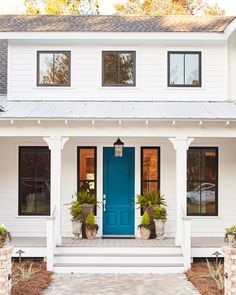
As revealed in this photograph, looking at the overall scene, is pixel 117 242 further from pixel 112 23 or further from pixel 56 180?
pixel 112 23

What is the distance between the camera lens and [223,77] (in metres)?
14.3

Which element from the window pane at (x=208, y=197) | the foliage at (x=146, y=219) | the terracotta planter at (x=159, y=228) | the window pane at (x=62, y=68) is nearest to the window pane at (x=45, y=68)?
the window pane at (x=62, y=68)

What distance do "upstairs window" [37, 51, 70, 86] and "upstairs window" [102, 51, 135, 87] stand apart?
1008 millimetres

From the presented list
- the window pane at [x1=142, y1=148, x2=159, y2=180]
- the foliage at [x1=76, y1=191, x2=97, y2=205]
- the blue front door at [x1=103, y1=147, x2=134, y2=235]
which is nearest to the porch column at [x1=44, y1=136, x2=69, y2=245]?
the foliage at [x1=76, y1=191, x2=97, y2=205]

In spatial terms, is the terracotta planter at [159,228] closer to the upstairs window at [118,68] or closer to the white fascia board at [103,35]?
the upstairs window at [118,68]

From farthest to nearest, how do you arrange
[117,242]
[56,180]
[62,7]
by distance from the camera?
[62,7]
[117,242]
[56,180]

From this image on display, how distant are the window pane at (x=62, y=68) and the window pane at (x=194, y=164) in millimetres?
3876

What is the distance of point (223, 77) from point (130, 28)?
9.57 feet

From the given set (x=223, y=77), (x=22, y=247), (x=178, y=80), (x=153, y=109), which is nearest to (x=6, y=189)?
(x=22, y=247)

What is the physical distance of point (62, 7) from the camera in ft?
89.2

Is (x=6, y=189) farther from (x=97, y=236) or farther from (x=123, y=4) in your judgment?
(x=123, y=4)

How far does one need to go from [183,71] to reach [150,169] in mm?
2822

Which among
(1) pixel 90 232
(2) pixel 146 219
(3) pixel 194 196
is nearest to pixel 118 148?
(2) pixel 146 219

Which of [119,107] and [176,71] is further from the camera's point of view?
[176,71]
